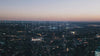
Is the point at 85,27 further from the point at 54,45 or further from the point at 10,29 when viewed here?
the point at 10,29

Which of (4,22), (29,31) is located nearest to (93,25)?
(29,31)

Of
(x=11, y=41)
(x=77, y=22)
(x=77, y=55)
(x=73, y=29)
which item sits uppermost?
(x=77, y=22)

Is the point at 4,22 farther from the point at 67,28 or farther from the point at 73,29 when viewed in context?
the point at 73,29

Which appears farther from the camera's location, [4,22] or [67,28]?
[67,28]

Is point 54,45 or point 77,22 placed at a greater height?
point 77,22

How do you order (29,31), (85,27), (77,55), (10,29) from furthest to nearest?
1. (85,27)
2. (29,31)
3. (10,29)
4. (77,55)

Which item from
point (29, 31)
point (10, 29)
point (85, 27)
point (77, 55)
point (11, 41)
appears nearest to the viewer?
point (77, 55)
